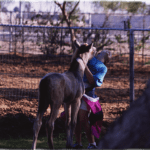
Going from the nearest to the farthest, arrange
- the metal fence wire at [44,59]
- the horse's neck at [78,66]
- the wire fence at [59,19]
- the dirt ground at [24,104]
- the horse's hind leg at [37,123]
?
the horse's hind leg at [37,123] < the horse's neck at [78,66] < the dirt ground at [24,104] < the metal fence wire at [44,59] < the wire fence at [59,19]

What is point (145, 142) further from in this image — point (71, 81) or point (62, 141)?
point (62, 141)

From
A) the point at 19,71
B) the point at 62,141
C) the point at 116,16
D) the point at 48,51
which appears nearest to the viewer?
the point at 62,141

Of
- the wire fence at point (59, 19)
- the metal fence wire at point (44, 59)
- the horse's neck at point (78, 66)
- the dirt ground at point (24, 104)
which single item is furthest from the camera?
the wire fence at point (59, 19)

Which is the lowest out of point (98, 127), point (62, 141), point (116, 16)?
point (62, 141)

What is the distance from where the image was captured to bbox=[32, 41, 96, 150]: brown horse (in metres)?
2.83

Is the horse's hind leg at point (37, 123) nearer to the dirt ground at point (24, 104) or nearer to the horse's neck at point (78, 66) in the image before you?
the horse's neck at point (78, 66)

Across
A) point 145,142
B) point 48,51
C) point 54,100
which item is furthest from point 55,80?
point 48,51

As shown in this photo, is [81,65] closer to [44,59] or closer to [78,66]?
[78,66]

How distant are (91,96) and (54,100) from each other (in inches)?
45.7

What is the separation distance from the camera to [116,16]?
42.4ft

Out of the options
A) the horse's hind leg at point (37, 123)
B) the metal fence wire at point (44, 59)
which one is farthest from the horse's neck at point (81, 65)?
the metal fence wire at point (44, 59)

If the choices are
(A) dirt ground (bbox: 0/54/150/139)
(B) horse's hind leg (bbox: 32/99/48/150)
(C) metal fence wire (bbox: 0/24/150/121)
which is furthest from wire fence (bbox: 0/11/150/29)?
(B) horse's hind leg (bbox: 32/99/48/150)

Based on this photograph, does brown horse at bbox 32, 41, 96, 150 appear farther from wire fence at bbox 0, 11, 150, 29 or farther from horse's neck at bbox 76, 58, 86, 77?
wire fence at bbox 0, 11, 150, 29

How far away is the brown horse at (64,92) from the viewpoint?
283 centimetres
